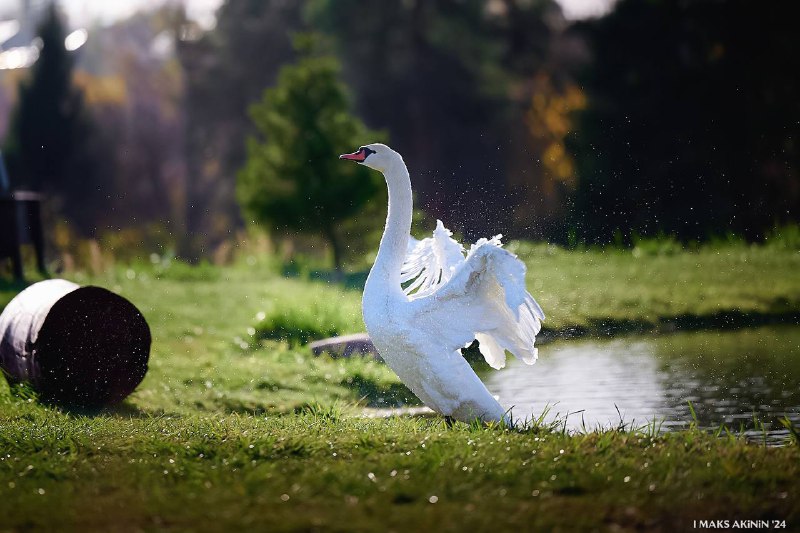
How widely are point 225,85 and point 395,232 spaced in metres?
32.7

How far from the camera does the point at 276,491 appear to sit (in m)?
4.89

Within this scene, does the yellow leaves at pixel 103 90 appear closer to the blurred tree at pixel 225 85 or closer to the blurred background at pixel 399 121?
the blurred background at pixel 399 121

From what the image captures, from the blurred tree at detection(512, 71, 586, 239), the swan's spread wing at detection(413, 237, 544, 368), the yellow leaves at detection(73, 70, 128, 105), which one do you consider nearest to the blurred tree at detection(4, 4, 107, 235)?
the yellow leaves at detection(73, 70, 128, 105)

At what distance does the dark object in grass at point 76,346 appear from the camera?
8.23m

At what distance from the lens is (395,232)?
736 cm

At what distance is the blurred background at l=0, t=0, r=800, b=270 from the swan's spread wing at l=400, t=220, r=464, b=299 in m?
7.45

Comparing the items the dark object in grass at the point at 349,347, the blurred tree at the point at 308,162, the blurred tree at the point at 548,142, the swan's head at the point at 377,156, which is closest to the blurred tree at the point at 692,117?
the blurred tree at the point at 548,142

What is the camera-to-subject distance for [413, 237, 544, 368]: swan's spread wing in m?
6.51

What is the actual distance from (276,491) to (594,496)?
1494 millimetres

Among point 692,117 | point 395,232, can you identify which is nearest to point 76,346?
point 395,232

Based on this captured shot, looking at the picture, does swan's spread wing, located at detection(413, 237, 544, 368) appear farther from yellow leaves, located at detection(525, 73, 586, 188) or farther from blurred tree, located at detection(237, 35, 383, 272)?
yellow leaves, located at detection(525, 73, 586, 188)

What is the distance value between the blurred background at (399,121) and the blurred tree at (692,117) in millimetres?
49

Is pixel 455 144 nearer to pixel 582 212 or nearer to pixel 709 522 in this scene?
pixel 582 212

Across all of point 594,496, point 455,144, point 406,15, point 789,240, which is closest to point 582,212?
point 789,240
